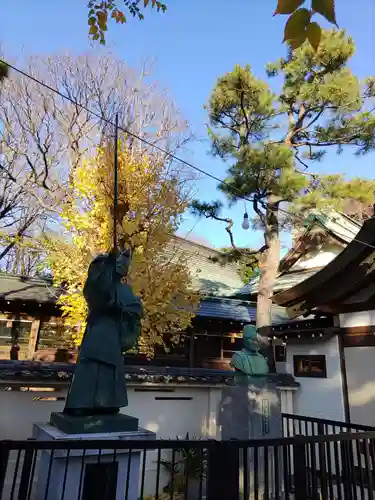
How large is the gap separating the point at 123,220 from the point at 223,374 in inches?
175

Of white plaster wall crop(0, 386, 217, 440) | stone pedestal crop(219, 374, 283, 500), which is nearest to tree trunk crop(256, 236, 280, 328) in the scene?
white plaster wall crop(0, 386, 217, 440)

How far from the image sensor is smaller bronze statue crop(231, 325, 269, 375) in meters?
6.97

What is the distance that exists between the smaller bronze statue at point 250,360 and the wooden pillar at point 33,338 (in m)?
7.79

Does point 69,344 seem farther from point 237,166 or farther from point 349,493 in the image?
point 349,493

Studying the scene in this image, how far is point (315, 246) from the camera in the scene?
534 inches

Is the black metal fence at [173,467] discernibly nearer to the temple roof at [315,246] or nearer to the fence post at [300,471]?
the fence post at [300,471]

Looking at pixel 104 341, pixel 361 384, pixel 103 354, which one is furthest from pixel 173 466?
pixel 361 384

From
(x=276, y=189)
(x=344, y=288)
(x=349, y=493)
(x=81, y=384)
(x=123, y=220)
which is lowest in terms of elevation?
(x=349, y=493)

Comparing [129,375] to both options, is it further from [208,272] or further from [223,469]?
[208,272]

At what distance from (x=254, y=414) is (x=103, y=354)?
3.81 meters

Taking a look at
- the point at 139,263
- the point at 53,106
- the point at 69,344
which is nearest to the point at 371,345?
the point at 139,263

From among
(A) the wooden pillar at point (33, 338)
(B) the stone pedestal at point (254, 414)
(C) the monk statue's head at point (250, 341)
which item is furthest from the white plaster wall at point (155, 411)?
(A) the wooden pillar at point (33, 338)

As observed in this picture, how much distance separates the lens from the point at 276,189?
32.7 feet

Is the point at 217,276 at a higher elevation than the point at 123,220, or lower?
higher
